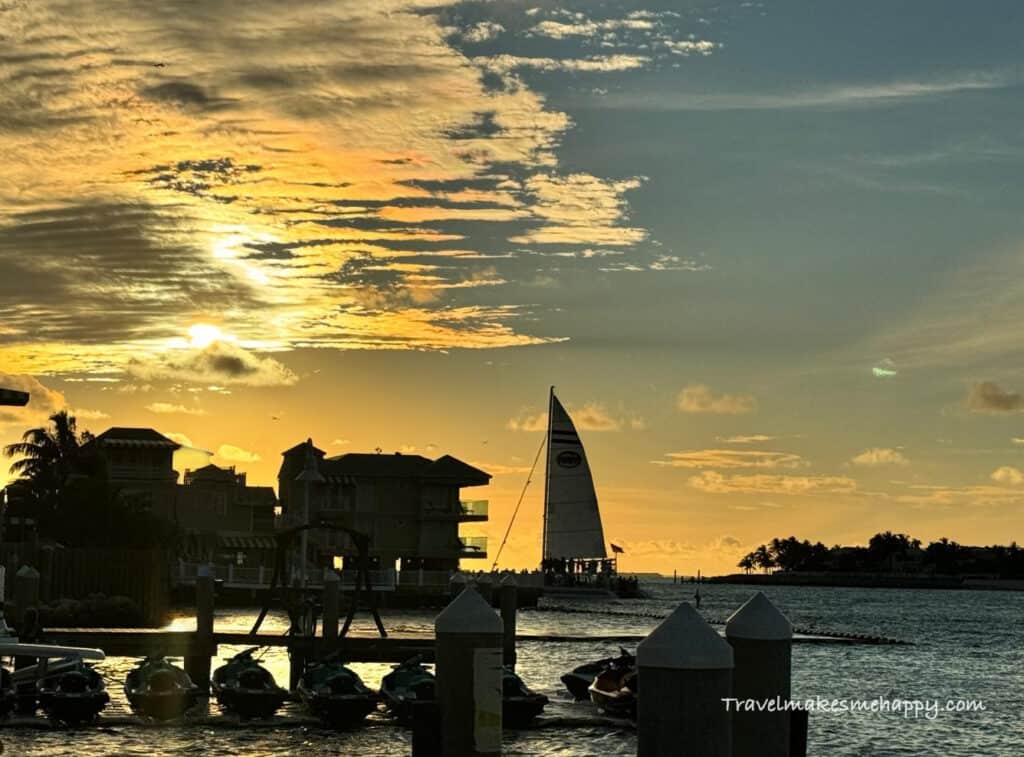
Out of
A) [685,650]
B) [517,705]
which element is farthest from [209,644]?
[685,650]

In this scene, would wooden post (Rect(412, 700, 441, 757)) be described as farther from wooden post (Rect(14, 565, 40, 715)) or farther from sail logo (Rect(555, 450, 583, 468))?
sail logo (Rect(555, 450, 583, 468))

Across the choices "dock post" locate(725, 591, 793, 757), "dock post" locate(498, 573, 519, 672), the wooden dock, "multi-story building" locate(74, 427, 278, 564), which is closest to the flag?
"dock post" locate(725, 591, 793, 757)

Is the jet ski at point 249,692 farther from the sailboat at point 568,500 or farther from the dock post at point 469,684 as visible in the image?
the sailboat at point 568,500

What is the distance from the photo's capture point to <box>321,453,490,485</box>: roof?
133625 mm

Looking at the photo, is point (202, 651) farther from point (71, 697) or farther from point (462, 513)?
point (462, 513)

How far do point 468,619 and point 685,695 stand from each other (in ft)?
18.5

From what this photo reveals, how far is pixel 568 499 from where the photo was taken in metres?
143

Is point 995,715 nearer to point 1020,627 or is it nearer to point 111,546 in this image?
point 111,546

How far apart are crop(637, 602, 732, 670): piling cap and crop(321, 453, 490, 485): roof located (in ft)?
406

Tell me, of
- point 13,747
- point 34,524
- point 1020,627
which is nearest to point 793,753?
point 13,747

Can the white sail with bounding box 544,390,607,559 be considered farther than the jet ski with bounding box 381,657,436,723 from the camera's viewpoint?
Yes

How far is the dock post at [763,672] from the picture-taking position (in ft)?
37.3

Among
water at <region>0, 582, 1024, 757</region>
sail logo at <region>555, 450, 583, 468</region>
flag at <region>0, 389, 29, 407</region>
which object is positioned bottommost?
water at <region>0, 582, 1024, 757</region>

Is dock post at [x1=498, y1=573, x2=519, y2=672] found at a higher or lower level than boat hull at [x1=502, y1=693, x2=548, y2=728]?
higher
